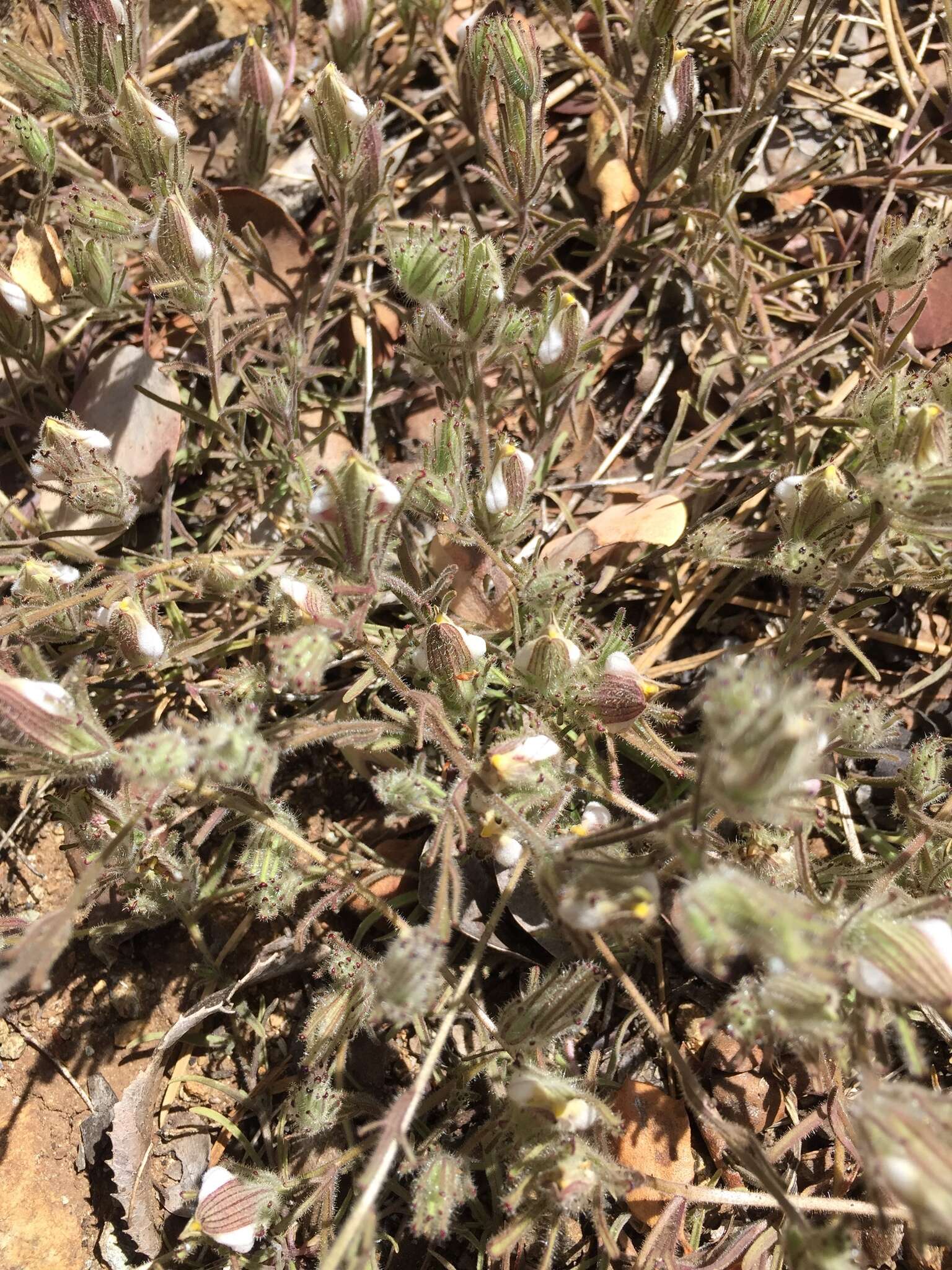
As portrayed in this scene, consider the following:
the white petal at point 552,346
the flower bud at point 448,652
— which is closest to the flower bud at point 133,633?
the flower bud at point 448,652

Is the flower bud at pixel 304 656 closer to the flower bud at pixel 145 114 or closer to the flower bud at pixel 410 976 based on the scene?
the flower bud at pixel 410 976

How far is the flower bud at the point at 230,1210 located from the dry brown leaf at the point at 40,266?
2412mm

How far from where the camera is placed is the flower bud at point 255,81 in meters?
2.75

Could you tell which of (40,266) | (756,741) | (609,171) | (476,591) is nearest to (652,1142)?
(756,741)

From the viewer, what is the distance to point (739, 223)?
323 centimetres

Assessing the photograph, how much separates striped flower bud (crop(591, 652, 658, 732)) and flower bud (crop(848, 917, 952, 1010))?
0.66 m

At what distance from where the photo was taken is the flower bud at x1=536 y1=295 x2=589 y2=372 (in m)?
2.42

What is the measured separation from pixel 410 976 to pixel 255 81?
245cm

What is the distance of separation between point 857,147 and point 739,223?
0.47 meters

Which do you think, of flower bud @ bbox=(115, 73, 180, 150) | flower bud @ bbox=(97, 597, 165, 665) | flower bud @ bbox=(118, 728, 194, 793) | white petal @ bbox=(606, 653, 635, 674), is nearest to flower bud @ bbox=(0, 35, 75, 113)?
flower bud @ bbox=(115, 73, 180, 150)

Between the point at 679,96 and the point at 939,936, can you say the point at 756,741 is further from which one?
the point at 679,96

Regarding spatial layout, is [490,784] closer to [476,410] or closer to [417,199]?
[476,410]

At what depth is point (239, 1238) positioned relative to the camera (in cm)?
218

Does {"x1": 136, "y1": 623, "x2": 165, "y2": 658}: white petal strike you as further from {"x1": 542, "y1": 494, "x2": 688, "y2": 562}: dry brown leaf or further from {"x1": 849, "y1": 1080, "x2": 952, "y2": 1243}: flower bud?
{"x1": 849, "y1": 1080, "x2": 952, "y2": 1243}: flower bud
